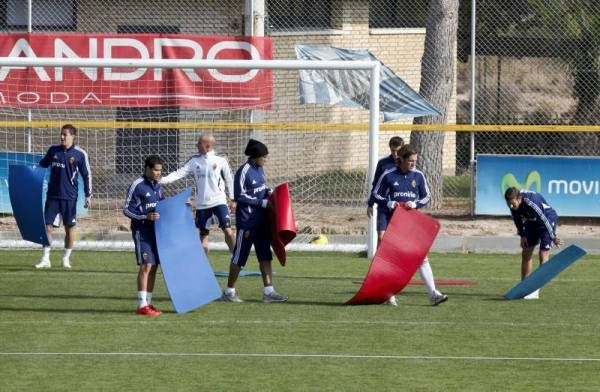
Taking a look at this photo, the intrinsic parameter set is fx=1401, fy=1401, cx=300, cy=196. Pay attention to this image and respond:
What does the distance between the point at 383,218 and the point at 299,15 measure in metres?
13.2

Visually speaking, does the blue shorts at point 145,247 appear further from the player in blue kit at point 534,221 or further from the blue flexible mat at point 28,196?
the player in blue kit at point 534,221

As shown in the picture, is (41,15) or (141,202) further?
(41,15)

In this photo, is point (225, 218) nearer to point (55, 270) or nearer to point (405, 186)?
point (55, 270)

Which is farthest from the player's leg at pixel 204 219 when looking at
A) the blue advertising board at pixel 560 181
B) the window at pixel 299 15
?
the window at pixel 299 15

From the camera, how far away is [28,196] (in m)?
17.0

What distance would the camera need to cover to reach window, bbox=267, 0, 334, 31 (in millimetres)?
26672

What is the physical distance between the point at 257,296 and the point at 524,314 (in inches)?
123

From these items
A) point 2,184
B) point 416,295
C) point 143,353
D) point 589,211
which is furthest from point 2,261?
point 589,211

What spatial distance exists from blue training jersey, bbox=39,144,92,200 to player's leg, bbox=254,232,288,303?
378 centimetres

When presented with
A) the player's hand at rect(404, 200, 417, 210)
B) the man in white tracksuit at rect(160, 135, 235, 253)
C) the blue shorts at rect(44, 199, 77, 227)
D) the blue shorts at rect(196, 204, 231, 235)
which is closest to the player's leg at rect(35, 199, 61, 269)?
the blue shorts at rect(44, 199, 77, 227)

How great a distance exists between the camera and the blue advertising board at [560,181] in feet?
72.8

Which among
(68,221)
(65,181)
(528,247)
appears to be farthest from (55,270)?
(528,247)

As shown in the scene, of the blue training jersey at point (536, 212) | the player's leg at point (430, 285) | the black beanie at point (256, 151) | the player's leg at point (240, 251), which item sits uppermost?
the black beanie at point (256, 151)

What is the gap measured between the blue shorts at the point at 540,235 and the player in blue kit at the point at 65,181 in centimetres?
577
